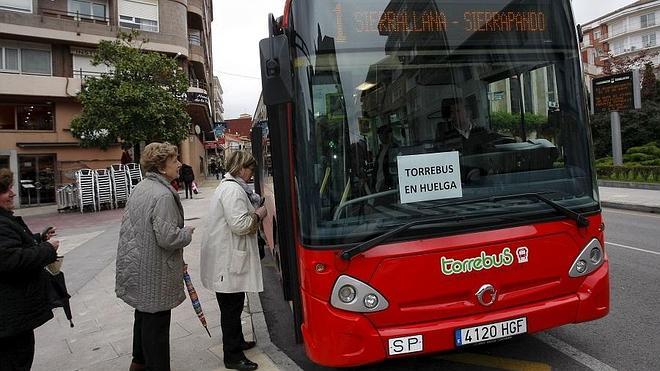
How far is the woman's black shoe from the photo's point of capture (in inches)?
142

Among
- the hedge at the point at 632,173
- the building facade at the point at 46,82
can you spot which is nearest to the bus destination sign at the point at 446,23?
the hedge at the point at 632,173

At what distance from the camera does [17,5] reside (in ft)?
78.8

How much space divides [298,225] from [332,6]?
4.78 ft

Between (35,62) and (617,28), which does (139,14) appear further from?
(617,28)

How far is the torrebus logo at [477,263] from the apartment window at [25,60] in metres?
27.8

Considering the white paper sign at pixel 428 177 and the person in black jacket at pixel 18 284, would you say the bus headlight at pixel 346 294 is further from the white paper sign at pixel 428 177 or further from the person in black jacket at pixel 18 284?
the person in black jacket at pixel 18 284

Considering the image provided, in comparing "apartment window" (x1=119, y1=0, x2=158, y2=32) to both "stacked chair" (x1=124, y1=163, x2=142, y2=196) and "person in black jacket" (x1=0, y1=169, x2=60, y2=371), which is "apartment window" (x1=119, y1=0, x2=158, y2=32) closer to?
"stacked chair" (x1=124, y1=163, x2=142, y2=196)

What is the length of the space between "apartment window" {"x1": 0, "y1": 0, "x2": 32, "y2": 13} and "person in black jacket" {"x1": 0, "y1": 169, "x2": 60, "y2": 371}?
1063 inches

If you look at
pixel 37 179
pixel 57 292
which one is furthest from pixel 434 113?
pixel 37 179

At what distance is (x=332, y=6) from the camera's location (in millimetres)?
2926

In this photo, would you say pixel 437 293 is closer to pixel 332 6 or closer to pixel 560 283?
pixel 560 283

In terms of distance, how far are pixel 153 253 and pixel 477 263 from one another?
85.8 inches

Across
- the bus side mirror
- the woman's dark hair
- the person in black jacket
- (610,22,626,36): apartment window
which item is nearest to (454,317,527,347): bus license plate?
the bus side mirror

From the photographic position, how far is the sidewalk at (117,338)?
3.99m
